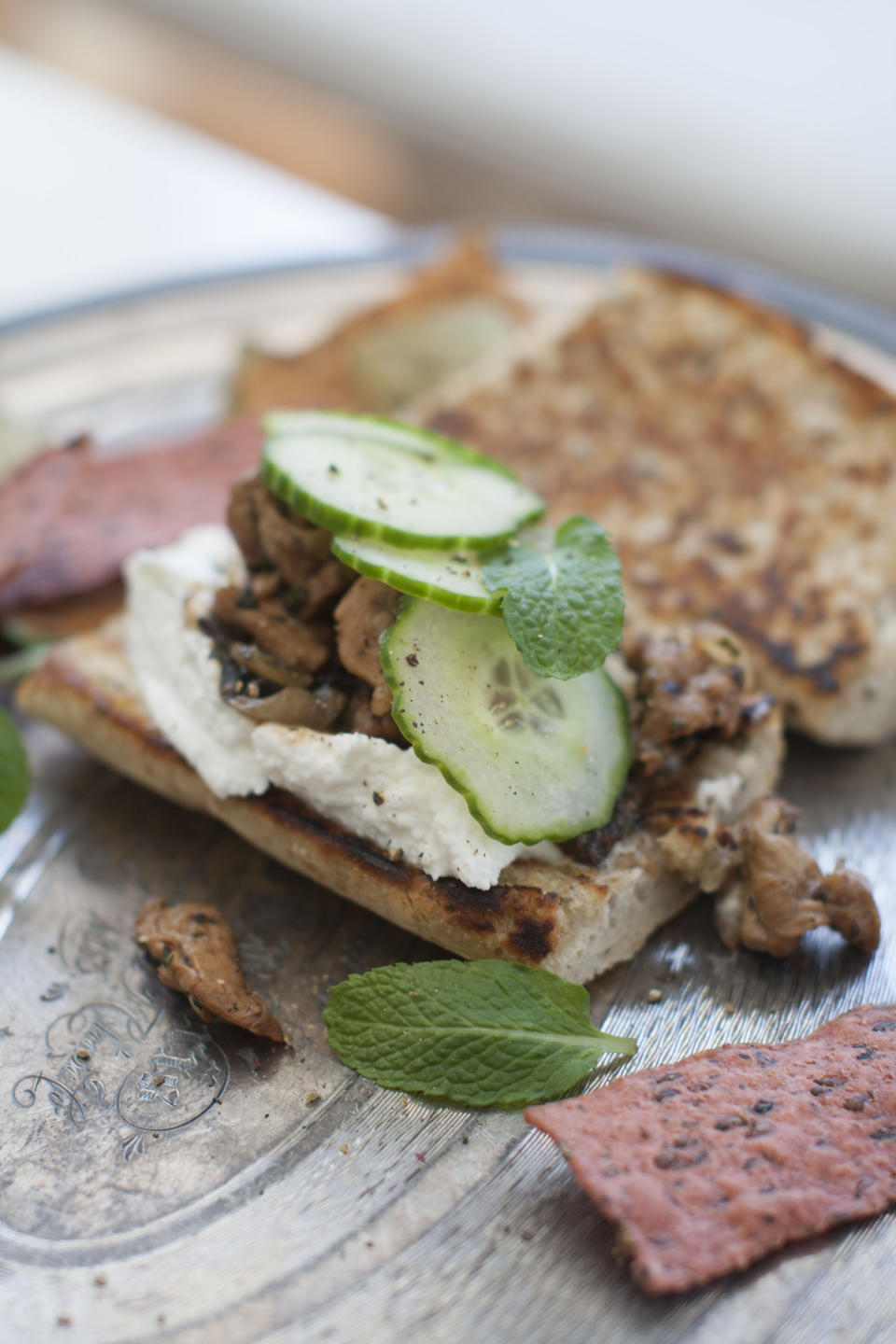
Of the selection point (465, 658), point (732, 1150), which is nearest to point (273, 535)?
point (465, 658)

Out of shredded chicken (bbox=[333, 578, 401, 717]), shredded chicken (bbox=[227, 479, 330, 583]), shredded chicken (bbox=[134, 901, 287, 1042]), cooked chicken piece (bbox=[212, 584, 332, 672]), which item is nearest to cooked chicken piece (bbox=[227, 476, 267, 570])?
shredded chicken (bbox=[227, 479, 330, 583])

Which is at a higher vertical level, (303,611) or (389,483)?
(389,483)

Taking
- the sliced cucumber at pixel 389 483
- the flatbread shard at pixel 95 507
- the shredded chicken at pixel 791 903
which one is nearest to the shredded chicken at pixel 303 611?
the sliced cucumber at pixel 389 483

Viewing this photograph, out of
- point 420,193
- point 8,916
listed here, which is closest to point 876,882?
point 8,916

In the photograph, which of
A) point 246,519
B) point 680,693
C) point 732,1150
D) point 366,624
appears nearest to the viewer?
point 732,1150

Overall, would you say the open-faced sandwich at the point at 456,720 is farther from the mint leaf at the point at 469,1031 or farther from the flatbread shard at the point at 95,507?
the flatbread shard at the point at 95,507

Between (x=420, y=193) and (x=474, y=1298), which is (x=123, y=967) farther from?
(x=420, y=193)

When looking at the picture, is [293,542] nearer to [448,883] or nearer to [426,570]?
[426,570]
